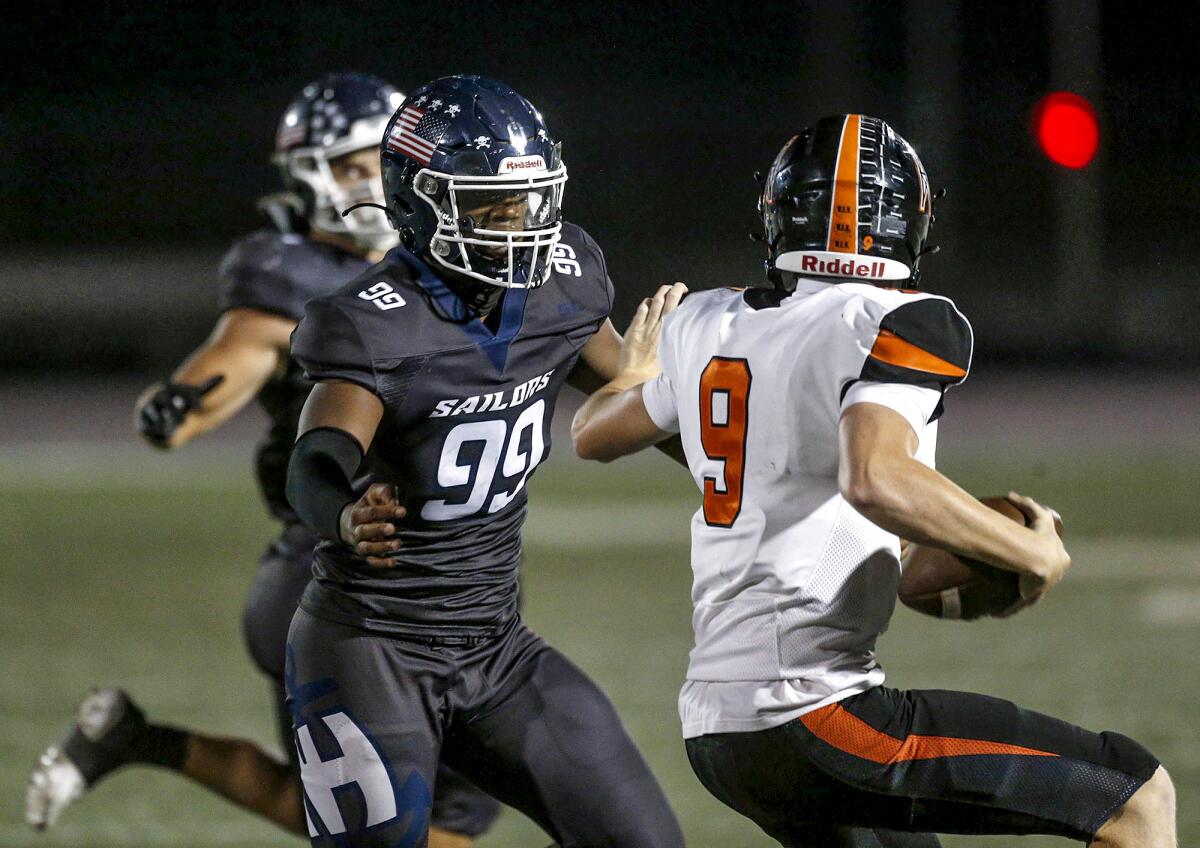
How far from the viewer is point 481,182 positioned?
8.86ft

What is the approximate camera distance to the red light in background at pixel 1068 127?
13.5 metres

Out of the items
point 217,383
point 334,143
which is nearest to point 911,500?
point 217,383

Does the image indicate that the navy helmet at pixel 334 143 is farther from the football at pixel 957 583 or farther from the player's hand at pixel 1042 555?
the player's hand at pixel 1042 555

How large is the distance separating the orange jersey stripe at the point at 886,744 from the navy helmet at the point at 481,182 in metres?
0.91

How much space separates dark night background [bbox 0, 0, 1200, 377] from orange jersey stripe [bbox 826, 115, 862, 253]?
39.6ft

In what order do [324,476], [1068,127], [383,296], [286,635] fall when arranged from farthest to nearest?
[1068,127] → [286,635] → [383,296] → [324,476]

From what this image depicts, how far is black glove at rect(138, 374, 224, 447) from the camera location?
11.8 ft

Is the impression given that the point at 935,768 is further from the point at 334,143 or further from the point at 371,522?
the point at 334,143

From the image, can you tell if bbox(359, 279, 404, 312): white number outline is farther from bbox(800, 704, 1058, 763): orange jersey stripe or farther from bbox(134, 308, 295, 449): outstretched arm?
bbox(134, 308, 295, 449): outstretched arm

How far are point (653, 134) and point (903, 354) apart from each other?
15.3 metres

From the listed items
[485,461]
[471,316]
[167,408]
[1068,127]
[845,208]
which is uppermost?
[845,208]

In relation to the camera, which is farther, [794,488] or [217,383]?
[217,383]

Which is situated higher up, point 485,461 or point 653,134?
point 485,461

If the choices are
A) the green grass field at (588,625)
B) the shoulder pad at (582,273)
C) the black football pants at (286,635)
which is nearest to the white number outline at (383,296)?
the shoulder pad at (582,273)
